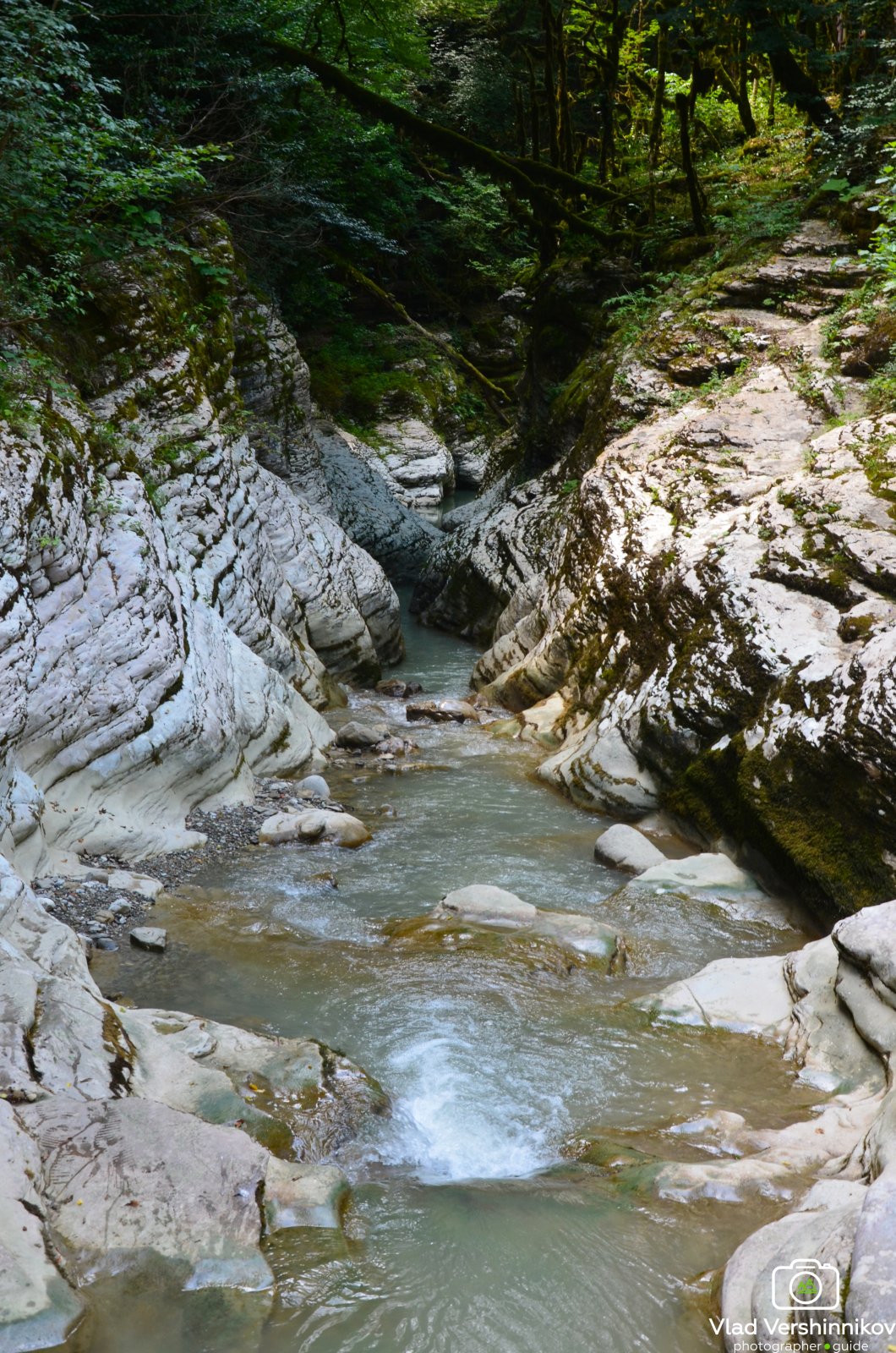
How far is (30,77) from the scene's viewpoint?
7172 millimetres

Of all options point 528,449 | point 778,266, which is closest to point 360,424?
point 528,449

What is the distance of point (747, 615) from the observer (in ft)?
26.0

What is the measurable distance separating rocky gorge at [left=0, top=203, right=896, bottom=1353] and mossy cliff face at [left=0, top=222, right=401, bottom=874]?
0.04 m

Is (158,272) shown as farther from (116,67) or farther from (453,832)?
(453,832)

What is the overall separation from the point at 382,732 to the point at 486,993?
5.61 metres

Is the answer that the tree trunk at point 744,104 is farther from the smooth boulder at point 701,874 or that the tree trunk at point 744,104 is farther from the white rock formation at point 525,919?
the white rock formation at point 525,919

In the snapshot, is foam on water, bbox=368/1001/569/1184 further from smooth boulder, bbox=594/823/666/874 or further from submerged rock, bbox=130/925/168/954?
smooth boulder, bbox=594/823/666/874

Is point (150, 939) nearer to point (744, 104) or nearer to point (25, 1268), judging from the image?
point (25, 1268)

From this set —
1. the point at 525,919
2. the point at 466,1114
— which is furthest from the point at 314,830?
the point at 466,1114

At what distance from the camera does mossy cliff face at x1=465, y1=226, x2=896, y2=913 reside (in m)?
6.36

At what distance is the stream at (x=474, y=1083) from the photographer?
10.6 feet

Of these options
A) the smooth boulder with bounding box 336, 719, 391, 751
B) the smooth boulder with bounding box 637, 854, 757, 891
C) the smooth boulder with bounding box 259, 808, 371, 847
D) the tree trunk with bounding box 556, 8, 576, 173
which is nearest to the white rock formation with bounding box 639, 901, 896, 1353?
the smooth boulder with bounding box 637, 854, 757, 891

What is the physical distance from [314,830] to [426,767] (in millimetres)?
2433

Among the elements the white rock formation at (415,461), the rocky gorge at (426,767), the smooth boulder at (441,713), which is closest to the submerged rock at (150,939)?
the rocky gorge at (426,767)
